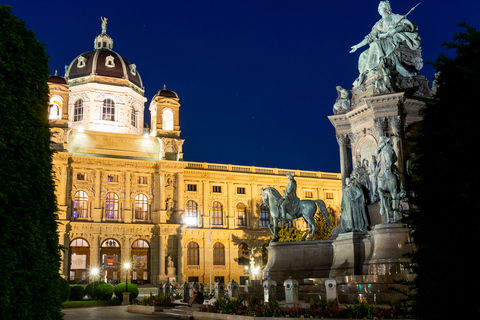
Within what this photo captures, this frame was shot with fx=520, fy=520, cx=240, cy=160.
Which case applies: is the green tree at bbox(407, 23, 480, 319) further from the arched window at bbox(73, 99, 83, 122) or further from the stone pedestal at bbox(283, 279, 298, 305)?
the arched window at bbox(73, 99, 83, 122)

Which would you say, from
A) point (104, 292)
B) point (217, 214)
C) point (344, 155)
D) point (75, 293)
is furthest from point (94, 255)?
point (344, 155)

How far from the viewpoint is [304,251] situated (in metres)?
21.2

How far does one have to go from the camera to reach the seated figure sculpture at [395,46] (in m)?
20.5

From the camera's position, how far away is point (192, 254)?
217ft

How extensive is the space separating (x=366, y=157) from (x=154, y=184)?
46139mm

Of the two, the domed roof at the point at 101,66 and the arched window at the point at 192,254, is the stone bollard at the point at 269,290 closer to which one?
the arched window at the point at 192,254

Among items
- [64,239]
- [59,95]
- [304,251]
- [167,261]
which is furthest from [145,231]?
[304,251]

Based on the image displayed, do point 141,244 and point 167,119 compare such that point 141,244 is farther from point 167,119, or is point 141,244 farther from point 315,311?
point 315,311

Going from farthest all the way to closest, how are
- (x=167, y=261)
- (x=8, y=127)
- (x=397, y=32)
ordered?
(x=167, y=261)
(x=397, y=32)
(x=8, y=127)

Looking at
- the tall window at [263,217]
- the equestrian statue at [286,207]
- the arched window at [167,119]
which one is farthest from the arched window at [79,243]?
the equestrian statue at [286,207]

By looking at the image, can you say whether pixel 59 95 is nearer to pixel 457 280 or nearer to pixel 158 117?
pixel 158 117

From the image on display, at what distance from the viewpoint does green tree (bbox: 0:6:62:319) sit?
7.04 metres

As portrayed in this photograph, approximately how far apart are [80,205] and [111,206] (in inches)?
142

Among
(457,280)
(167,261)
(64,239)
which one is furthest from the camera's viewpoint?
(167,261)
